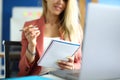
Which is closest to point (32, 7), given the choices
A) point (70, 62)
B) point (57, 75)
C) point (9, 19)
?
point (9, 19)

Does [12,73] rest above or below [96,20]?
below

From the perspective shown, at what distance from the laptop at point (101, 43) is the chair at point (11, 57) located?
36.6 inches

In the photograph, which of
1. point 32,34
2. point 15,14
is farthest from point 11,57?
point 15,14

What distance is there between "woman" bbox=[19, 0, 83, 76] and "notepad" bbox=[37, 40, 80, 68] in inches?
7.8

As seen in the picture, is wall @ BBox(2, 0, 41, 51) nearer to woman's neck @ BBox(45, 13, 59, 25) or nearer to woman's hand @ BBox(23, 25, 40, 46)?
woman's neck @ BBox(45, 13, 59, 25)

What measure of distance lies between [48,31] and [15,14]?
1.85 meters

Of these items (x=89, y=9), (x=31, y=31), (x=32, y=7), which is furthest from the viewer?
(x=32, y=7)

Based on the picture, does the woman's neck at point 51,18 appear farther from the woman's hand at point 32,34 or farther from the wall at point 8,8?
the wall at point 8,8

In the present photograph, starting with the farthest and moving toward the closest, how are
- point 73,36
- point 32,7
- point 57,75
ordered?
point 32,7 → point 73,36 → point 57,75

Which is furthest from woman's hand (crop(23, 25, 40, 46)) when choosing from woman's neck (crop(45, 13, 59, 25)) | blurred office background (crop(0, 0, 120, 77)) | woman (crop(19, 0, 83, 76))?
blurred office background (crop(0, 0, 120, 77))

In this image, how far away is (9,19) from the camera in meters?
3.38

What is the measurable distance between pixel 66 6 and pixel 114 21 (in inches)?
35.3

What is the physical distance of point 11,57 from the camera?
1.60 m

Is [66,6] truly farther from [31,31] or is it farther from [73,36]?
[31,31]
